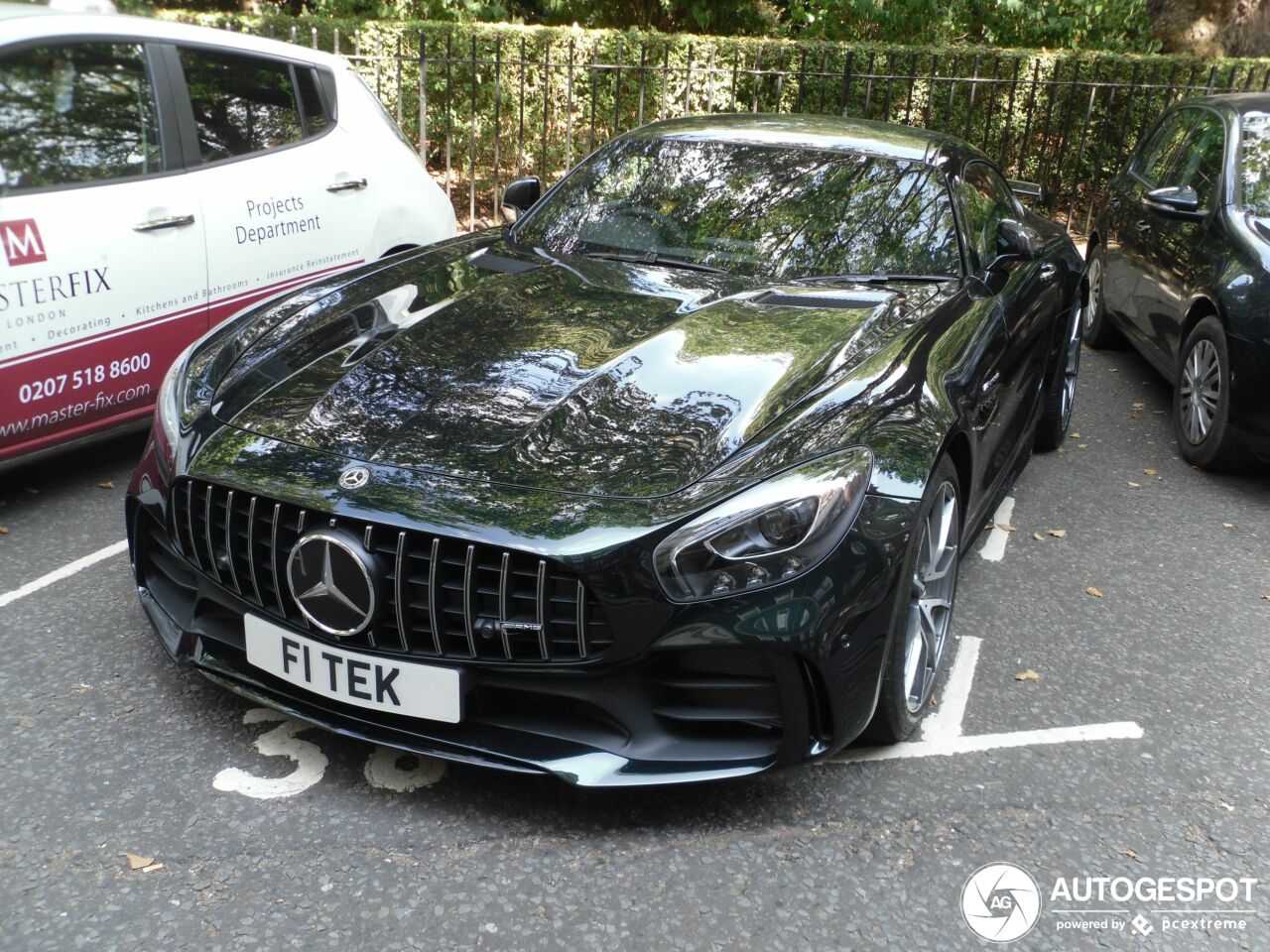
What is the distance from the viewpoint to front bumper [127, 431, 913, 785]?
2537 mm

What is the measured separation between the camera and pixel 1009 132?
450 inches

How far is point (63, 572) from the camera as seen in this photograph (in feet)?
12.7

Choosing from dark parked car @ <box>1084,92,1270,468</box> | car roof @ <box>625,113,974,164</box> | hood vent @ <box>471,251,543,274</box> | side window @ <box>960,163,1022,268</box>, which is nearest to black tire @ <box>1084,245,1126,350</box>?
dark parked car @ <box>1084,92,1270,468</box>

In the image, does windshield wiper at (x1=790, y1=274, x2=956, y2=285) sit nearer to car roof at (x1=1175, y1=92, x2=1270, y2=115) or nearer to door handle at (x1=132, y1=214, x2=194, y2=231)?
door handle at (x1=132, y1=214, x2=194, y2=231)

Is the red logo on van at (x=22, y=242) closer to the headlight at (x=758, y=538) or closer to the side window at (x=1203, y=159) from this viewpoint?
the headlight at (x=758, y=538)

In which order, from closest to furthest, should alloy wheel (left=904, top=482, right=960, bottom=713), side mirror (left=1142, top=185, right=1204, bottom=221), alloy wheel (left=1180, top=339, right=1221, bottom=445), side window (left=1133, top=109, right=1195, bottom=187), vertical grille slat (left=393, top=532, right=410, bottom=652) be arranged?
vertical grille slat (left=393, top=532, right=410, bottom=652)
alloy wheel (left=904, top=482, right=960, bottom=713)
alloy wheel (left=1180, top=339, right=1221, bottom=445)
side mirror (left=1142, top=185, right=1204, bottom=221)
side window (left=1133, top=109, right=1195, bottom=187)

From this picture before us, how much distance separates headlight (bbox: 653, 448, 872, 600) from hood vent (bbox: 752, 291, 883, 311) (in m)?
1.08

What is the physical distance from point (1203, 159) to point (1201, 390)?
1401mm

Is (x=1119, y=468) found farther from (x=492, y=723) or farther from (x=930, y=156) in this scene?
(x=492, y=723)

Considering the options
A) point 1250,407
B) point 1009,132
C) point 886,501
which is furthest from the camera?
point 1009,132

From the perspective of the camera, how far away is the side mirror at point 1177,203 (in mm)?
5746

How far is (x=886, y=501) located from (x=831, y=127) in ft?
7.34

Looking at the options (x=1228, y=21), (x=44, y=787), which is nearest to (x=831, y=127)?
(x=44, y=787)

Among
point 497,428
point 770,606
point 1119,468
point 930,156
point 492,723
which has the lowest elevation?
point 1119,468
